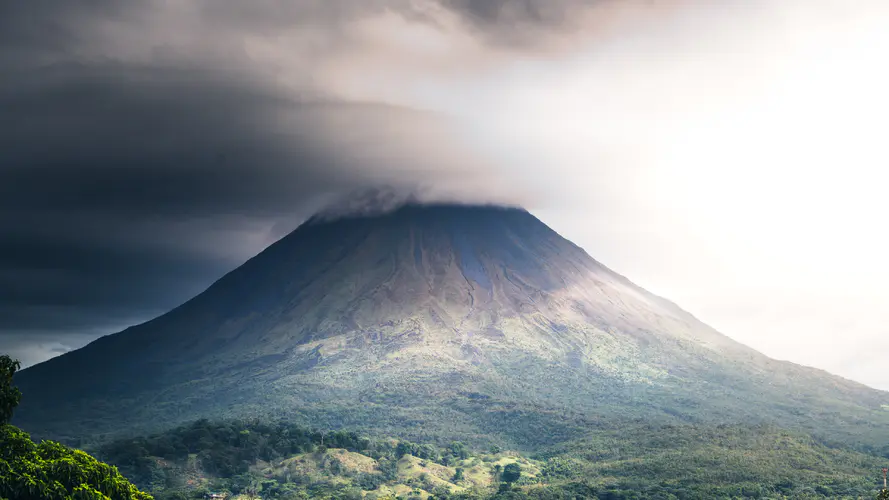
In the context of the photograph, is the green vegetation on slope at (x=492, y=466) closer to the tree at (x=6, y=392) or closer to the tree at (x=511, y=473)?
the tree at (x=511, y=473)

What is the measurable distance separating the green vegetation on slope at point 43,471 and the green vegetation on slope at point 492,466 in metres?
57.1

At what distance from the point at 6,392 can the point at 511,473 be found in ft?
289

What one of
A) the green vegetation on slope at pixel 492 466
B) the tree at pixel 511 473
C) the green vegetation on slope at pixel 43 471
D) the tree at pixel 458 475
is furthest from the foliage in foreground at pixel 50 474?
the tree at pixel 511 473

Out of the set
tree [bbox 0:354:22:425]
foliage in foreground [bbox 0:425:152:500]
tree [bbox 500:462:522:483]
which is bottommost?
tree [bbox 500:462:522:483]

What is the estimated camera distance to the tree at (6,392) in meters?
39.2

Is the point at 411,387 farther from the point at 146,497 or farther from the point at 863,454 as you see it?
the point at 146,497

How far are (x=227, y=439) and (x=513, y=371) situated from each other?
253ft

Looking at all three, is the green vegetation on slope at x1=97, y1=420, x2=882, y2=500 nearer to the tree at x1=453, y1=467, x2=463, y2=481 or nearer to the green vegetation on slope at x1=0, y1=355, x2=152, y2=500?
the tree at x1=453, y1=467, x2=463, y2=481

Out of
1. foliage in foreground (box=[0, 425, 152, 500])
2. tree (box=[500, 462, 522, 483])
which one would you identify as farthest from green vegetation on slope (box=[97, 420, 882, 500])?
foliage in foreground (box=[0, 425, 152, 500])

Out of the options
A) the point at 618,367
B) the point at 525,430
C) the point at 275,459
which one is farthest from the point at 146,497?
the point at 618,367

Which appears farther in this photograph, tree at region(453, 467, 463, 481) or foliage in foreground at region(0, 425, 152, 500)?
tree at region(453, 467, 463, 481)

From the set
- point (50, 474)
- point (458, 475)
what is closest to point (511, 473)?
point (458, 475)

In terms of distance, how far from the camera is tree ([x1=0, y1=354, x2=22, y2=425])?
39156mm

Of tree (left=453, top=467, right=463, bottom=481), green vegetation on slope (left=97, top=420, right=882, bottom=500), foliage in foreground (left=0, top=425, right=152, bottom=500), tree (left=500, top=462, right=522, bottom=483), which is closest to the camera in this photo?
foliage in foreground (left=0, top=425, right=152, bottom=500)
